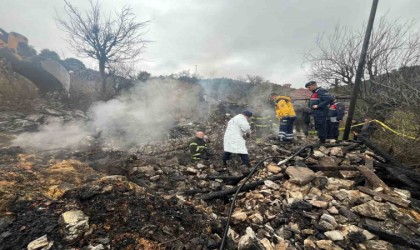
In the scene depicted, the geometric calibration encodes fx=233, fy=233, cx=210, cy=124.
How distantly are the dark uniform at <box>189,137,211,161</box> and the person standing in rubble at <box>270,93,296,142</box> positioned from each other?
2.35 metres

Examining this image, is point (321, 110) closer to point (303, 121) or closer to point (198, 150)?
point (303, 121)

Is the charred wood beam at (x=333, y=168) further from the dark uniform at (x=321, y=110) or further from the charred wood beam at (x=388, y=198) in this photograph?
the dark uniform at (x=321, y=110)

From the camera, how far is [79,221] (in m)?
2.74

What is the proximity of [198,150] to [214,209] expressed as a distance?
2.41 metres

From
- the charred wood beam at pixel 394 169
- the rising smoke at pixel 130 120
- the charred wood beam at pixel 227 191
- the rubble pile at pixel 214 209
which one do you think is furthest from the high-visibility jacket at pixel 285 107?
the rising smoke at pixel 130 120

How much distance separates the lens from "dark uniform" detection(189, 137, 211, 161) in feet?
19.7

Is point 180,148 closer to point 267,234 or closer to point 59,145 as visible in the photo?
point 59,145

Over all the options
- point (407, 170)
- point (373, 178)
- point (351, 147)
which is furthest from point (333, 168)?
point (351, 147)

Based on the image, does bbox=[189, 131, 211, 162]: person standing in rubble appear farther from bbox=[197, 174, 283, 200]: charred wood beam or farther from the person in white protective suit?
bbox=[197, 174, 283, 200]: charred wood beam

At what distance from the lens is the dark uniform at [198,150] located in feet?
19.7

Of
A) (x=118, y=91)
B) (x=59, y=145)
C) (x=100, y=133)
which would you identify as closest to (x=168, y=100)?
(x=118, y=91)

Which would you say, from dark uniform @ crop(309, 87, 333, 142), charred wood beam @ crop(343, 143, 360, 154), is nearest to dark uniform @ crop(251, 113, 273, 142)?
dark uniform @ crop(309, 87, 333, 142)

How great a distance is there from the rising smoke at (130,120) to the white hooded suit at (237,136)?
12.5ft

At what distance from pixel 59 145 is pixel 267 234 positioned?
272 inches
